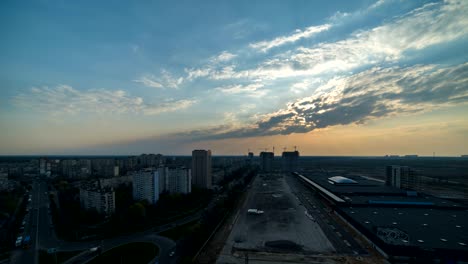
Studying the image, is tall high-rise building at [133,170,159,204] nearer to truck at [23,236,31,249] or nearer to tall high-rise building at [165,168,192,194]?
tall high-rise building at [165,168,192,194]

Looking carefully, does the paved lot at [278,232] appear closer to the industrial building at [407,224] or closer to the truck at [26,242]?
the industrial building at [407,224]

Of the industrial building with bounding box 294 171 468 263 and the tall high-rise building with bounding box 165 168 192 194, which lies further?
the tall high-rise building with bounding box 165 168 192 194

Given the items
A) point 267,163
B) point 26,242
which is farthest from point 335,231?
point 267,163

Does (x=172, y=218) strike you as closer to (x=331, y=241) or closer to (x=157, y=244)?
(x=157, y=244)

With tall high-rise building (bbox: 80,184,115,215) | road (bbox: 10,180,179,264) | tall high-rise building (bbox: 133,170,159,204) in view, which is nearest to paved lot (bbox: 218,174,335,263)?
road (bbox: 10,180,179,264)

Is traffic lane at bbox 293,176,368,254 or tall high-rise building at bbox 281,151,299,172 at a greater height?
tall high-rise building at bbox 281,151,299,172

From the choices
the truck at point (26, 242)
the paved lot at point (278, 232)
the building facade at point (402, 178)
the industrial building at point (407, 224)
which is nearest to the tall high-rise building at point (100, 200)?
the truck at point (26, 242)
